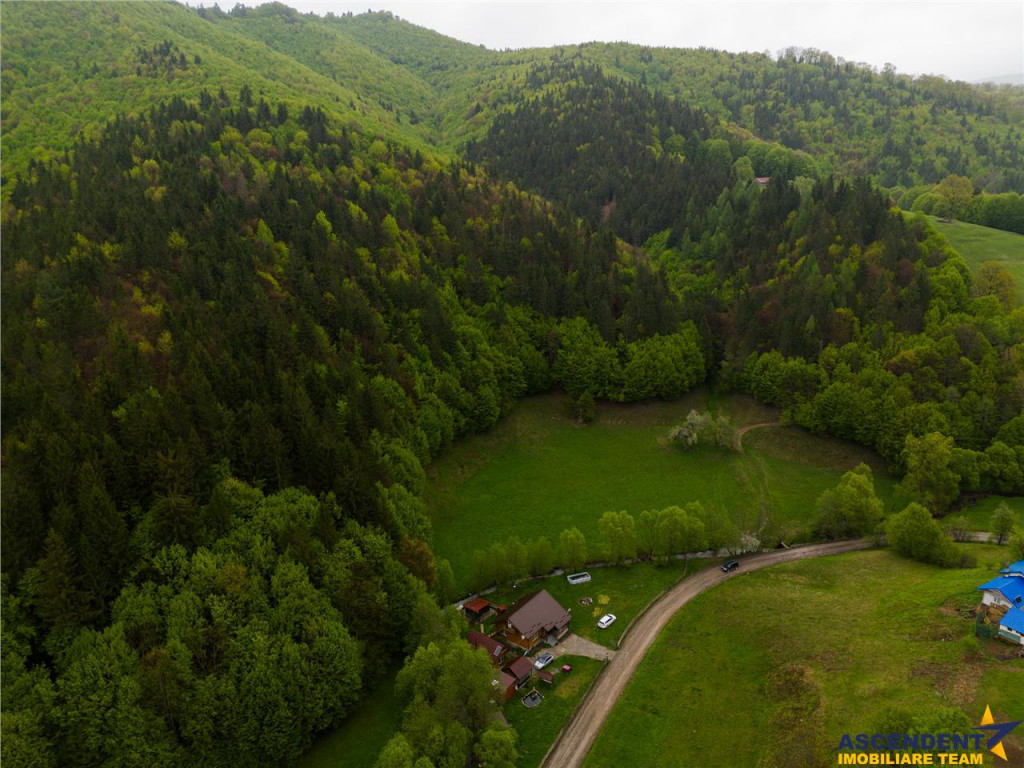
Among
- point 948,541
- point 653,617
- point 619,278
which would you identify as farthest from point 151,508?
point 619,278

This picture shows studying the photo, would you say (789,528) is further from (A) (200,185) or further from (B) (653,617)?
(A) (200,185)

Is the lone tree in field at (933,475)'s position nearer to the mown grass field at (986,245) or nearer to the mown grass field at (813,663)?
the mown grass field at (813,663)

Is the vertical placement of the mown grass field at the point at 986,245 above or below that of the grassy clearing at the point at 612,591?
above

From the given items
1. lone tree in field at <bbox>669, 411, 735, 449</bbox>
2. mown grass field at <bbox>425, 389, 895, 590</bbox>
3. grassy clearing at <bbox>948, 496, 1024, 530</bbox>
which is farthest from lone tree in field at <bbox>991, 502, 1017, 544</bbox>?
lone tree in field at <bbox>669, 411, 735, 449</bbox>

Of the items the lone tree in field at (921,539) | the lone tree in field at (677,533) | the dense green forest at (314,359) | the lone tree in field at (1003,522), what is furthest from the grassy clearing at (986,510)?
the lone tree in field at (677,533)

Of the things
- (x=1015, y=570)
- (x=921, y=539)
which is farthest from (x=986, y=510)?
(x=1015, y=570)
